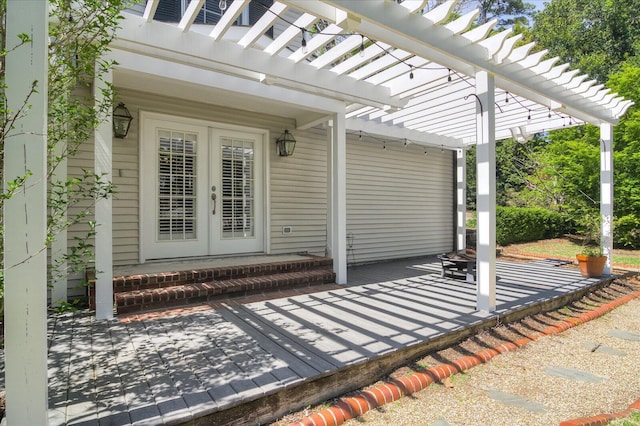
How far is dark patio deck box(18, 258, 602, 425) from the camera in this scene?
2029 mm

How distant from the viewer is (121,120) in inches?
171

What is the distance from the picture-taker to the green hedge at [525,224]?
10.3 meters

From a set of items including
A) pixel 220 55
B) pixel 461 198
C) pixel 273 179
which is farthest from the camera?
pixel 461 198

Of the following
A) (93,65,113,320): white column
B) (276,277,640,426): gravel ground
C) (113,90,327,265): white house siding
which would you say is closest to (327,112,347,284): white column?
(113,90,327,265): white house siding

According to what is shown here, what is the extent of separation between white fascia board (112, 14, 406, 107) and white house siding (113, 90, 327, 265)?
1277mm

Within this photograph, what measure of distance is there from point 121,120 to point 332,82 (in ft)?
8.63

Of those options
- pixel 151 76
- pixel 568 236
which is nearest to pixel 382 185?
pixel 151 76

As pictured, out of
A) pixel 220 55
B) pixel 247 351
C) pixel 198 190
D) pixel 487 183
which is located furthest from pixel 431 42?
pixel 198 190

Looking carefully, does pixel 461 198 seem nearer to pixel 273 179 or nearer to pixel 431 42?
pixel 273 179

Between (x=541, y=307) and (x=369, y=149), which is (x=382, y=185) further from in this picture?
(x=541, y=307)

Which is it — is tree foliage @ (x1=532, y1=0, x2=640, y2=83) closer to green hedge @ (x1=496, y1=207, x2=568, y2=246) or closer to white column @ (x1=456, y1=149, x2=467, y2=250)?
green hedge @ (x1=496, y1=207, x2=568, y2=246)

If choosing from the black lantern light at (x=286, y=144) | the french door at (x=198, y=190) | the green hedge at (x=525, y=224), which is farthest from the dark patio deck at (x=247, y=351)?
the green hedge at (x=525, y=224)

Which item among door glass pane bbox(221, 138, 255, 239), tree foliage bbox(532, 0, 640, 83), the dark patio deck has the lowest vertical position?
the dark patio deck

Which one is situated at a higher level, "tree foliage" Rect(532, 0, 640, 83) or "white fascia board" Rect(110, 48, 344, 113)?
"tree foliage" Rect(532, 0, 640, 83)
